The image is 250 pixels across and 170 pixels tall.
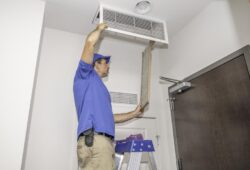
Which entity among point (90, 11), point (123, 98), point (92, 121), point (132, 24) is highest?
point (90, 11)

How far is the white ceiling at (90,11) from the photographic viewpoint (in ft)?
5.58

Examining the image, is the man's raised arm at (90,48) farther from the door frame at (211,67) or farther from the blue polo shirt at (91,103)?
the door frame at (211,67)

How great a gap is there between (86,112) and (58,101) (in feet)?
1.77

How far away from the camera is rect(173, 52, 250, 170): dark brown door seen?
1.37 m

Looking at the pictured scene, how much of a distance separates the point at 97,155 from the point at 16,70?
79 centimetres

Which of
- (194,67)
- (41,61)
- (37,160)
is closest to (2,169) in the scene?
(37,160)

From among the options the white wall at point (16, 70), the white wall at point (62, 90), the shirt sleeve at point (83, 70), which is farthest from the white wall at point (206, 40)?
the white wall at point (16, 70)

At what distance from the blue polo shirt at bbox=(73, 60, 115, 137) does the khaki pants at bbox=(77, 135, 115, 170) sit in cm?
8

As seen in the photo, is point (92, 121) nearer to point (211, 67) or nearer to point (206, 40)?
point (211, 67)

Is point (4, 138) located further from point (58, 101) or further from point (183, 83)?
point (183, 83)

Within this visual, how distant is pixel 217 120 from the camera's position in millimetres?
1548

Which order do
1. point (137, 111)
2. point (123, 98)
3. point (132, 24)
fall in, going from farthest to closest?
point (123, 98) → point (137, 111) → point (132, 24)

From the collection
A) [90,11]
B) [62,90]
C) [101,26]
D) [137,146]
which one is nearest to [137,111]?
[137,146]

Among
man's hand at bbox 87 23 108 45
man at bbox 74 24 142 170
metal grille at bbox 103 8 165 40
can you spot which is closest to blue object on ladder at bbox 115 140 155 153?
man at bbox 74 24 142 170
